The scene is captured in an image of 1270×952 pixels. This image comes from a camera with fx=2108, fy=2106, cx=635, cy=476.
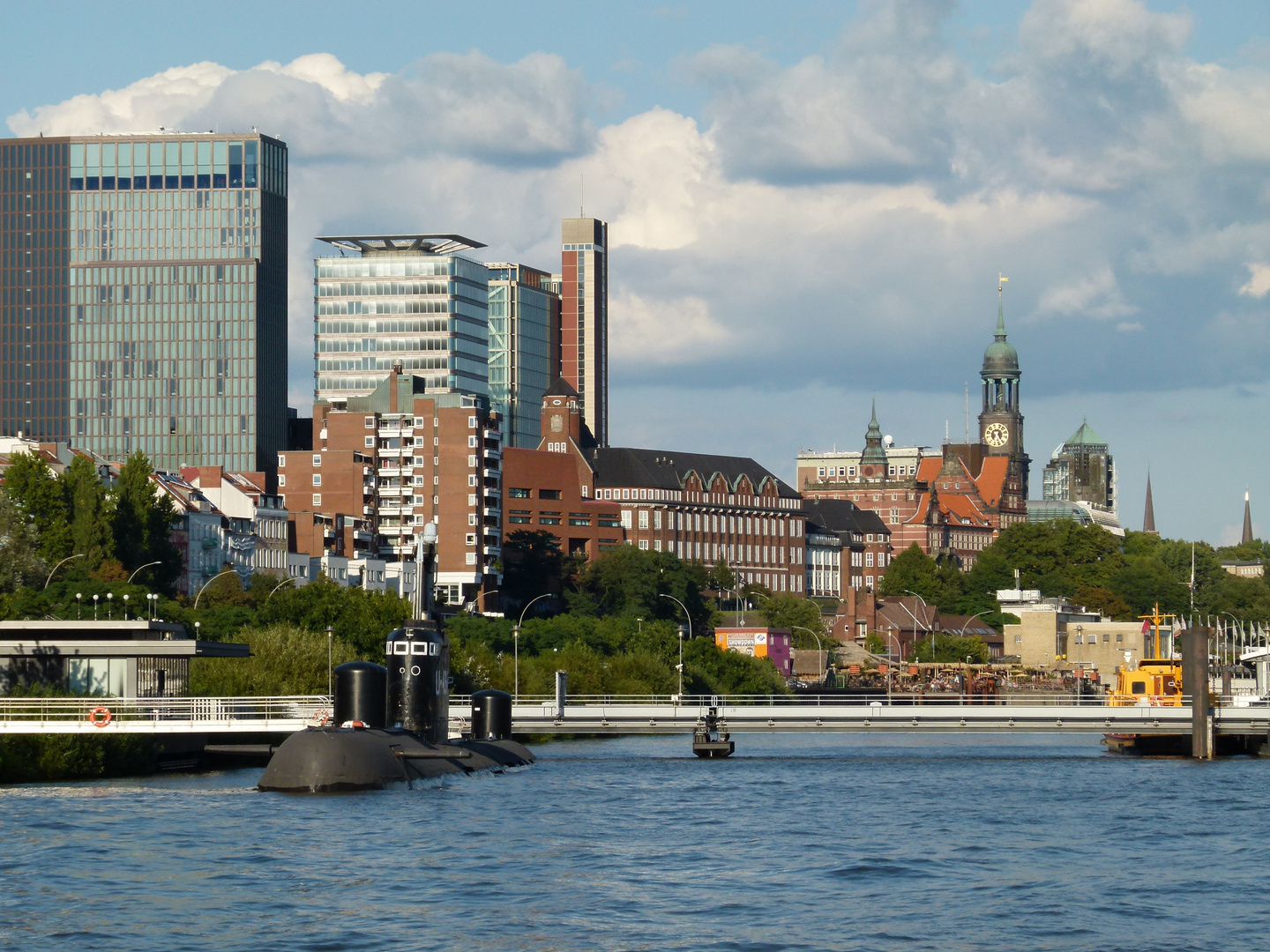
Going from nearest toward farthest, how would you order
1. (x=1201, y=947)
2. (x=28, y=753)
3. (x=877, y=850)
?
(x=1201, y=947)
(x=877, y=850)
(x=28, y=753)

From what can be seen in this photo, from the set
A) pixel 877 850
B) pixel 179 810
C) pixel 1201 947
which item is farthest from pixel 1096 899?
pixel 179 810

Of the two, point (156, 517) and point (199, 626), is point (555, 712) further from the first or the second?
point (156, 517)

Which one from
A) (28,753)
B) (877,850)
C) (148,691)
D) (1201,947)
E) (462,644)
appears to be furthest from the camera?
(462,644)

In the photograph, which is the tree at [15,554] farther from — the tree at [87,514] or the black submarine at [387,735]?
the black submarine at [387,735]

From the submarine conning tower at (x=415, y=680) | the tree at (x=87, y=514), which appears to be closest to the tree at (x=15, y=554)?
the tree at (x=87, y=514)

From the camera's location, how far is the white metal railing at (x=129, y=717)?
279 ft

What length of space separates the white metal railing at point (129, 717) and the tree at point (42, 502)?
43.7 m

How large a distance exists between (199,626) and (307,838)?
2623 inches

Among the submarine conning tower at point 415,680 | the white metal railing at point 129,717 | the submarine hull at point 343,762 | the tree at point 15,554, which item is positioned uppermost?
the tree at point 15,554

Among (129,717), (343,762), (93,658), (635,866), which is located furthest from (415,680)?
(635,866)

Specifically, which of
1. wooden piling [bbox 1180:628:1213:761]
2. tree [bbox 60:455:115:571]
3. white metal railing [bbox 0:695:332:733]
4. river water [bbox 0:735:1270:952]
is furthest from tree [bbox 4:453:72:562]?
wooden piling [bbox 1180:628:1213:761]

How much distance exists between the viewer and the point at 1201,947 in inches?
1908

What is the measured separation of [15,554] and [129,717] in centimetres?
3982

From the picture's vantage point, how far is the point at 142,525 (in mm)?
149375
